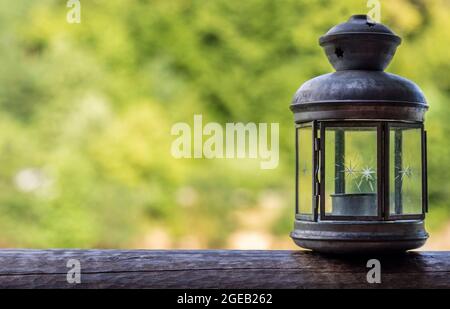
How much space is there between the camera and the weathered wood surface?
255 centimetres

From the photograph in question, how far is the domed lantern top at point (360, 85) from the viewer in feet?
8.50

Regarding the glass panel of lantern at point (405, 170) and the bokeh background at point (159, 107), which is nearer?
the glass panel of lantern at point (405, 170)

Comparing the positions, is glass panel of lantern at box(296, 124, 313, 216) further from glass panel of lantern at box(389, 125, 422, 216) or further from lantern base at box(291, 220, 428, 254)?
glass panel of lantern at box(389, 125, 422, 216)

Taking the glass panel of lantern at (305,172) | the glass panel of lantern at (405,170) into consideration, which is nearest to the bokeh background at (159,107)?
the glass panel of lantern at (305,172)

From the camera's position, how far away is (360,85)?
2.60 m

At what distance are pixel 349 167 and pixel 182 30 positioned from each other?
10.1m

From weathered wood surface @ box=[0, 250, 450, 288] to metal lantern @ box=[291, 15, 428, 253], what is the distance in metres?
0.06

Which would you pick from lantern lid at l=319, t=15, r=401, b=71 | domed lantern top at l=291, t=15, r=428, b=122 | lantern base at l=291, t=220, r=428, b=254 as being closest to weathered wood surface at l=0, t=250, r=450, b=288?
lantern base at l=291, t=220, r=428, b=254

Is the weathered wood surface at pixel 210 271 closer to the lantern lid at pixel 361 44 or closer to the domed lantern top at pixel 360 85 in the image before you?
the domed lantern top at pixel 360 85

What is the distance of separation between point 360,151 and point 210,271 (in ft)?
1.92

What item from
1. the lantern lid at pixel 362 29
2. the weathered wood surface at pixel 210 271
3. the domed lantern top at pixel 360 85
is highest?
the lantern lid at pixel 362 29

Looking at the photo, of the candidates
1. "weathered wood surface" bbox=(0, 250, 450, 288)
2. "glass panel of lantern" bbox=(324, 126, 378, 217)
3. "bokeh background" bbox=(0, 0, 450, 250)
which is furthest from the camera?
"bokeh background" bbox=(0, 0, 450, 250)

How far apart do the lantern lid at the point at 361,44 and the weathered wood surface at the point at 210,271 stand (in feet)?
1.90

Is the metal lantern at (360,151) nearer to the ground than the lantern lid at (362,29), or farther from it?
nearer to the ground
